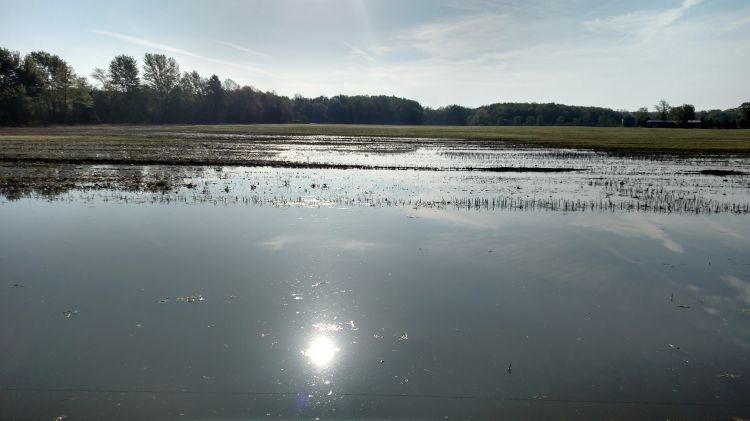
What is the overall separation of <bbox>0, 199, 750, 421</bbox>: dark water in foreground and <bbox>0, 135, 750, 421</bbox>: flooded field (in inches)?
1.7

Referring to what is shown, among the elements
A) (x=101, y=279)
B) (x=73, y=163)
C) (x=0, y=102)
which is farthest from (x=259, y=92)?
(x=101, y=279)

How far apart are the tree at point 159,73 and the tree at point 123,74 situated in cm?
938

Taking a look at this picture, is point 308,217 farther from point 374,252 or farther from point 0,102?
point 0,102

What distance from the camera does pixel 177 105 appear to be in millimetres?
136750

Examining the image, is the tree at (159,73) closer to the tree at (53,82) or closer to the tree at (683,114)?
the tree at (53,82)

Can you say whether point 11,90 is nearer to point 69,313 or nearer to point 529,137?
point 529,137

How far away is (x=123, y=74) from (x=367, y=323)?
14740cm

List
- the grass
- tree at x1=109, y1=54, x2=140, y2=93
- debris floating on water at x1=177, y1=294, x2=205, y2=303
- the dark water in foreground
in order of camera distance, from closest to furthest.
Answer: the dark water in foreground → debris floating on water at x1=177, y1=294, x2=205, y2=303 → the grass → tree at x1=109, y1=54, x2=140, y2=93

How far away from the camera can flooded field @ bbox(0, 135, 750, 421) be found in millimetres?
7086

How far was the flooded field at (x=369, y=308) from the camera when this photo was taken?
23.2 ft

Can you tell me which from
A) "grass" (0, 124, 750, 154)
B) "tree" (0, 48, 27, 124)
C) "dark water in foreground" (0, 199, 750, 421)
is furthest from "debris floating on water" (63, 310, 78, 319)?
"tree" (0, 48, 27, 124)

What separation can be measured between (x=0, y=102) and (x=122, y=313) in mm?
108703

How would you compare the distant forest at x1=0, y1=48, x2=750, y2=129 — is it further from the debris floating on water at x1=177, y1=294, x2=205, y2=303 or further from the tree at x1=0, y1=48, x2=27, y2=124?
the debris floating on water at x1=177, y1=294, x2=205, y2=303

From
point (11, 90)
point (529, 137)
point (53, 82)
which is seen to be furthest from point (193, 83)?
point (529, 137)
